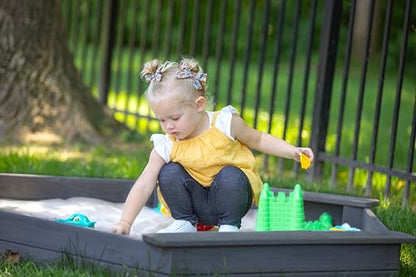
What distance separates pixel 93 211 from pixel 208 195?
72cm

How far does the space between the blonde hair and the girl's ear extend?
16 mm

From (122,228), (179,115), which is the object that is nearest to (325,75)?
(179,115)

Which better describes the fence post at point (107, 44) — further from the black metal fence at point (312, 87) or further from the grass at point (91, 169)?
the grass at point (91, 169)

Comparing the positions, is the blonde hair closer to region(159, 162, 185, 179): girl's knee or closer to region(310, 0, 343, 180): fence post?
region(159, 162, 185, 179): girl's knee

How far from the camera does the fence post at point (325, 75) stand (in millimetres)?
5668

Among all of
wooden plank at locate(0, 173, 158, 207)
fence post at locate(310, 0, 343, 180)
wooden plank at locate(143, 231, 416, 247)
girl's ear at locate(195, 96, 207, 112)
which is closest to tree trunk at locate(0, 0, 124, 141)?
fence post at locate(310, 0, 343, 180)

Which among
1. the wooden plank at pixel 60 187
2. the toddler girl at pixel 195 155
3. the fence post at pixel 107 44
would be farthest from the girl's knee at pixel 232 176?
the fence post at pixel 107 44

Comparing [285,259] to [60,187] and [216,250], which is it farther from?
[60,187]

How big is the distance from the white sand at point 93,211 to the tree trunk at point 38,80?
6.74 ft

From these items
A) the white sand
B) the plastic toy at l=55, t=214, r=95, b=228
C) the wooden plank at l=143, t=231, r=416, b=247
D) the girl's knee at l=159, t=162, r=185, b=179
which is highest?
the girl's knee at l=159, t=162, r=185, b=179

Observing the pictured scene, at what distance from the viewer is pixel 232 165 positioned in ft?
12.6

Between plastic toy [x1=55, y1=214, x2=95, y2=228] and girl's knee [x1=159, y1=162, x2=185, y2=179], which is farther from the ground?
girl's knee [x1=159, y1=162, x2=185, y2=179]

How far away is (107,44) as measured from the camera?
7.73 meters

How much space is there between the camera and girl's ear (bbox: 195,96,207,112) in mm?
3754
